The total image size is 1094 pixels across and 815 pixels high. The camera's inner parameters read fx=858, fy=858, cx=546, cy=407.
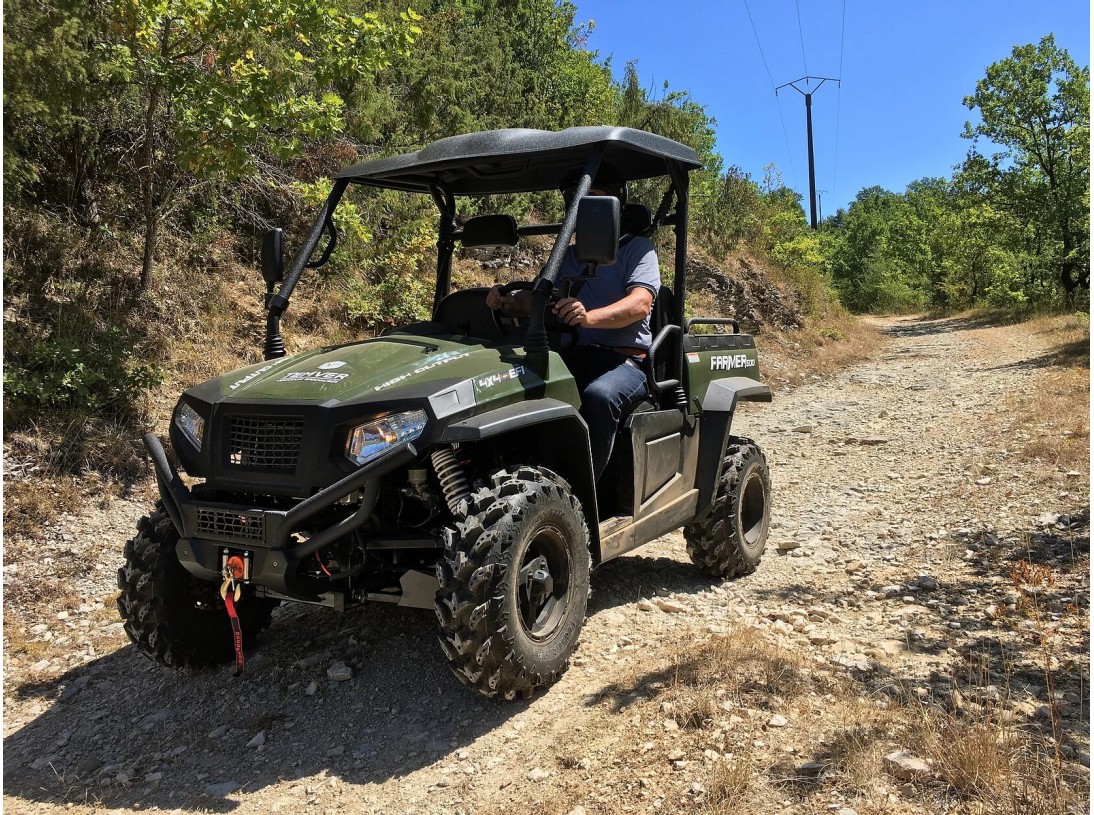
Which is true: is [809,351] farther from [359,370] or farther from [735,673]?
[359,370]

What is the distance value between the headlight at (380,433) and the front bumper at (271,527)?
6cm

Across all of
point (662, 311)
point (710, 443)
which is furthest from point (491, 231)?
point (710, 443)

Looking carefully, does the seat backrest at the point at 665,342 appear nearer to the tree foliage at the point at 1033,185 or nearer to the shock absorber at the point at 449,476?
the shock absorber at the point at 449,476

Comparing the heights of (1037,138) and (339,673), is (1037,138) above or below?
above

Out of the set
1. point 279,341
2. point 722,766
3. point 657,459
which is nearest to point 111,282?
point 279,341

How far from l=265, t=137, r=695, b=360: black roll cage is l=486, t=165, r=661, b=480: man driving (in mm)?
217

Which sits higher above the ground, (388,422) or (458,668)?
(388,422)

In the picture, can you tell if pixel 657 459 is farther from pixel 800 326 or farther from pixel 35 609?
pixel 800 326

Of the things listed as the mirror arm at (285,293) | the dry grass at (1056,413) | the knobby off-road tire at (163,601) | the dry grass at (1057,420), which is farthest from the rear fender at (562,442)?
the dry grass at (1057,420)

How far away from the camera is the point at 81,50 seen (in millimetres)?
6016

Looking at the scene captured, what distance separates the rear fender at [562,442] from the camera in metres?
3.50

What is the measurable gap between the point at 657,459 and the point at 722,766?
5.98ft

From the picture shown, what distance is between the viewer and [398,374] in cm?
333

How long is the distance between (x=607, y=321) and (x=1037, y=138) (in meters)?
29.4
